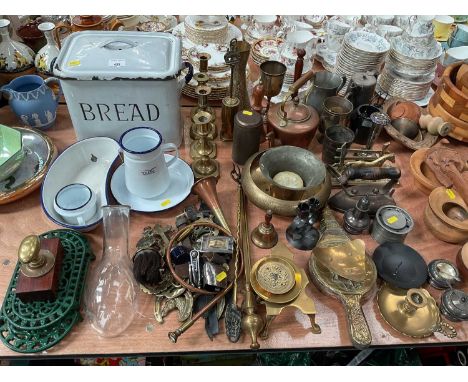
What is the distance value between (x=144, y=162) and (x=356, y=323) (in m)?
0.68

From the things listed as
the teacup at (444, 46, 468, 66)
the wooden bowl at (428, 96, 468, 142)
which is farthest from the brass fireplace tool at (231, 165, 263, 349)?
the teacup at (444, 46, 468, 66)

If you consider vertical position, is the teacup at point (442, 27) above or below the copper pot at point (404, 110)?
above

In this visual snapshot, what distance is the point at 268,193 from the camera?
1.14 meters

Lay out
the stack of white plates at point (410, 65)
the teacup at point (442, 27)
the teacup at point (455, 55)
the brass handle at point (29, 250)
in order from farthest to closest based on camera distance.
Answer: the teacup at point (442, 27)
the teacup at point (455, 55)
the stack of white plates at point (410, 65)
the brass handle at point (29, 250)

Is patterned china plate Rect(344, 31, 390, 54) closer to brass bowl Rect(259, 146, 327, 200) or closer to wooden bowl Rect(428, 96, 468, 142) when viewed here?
wooden bowl Rect(428, 96, 468, 142)

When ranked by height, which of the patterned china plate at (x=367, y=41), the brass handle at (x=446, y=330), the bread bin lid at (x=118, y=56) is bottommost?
the brass handle at (x=446, y=330)

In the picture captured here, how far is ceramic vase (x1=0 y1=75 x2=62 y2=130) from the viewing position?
1.29 m

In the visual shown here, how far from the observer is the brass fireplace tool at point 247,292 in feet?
2.91

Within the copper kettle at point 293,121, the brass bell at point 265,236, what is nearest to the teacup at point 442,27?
the copper kettle at point 293,121

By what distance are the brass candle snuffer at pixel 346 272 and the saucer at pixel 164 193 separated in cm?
43

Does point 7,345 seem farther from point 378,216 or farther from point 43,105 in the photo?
point 378,216

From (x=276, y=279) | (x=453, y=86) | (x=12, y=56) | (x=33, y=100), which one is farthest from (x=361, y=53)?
(x=12, y=56)

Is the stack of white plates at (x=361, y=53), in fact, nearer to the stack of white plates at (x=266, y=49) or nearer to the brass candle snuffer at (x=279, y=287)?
the stack of white plates at (x=266, y=49)

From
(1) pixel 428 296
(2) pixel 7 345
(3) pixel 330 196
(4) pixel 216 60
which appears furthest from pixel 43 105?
(1) pixel 428 296
